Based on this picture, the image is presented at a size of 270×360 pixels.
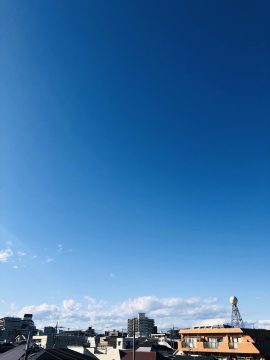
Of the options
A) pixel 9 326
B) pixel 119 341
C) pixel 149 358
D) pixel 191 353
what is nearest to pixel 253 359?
pixel 191 353

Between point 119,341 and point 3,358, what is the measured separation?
191 feet

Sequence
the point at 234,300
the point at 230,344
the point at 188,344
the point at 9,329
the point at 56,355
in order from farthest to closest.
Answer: the point at 9,329 < the point at 234,300 < the point at 188,344 < the point at 230,344 < the point at 56,355

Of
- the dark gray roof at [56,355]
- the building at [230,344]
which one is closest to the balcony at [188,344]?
the building at [230,344]

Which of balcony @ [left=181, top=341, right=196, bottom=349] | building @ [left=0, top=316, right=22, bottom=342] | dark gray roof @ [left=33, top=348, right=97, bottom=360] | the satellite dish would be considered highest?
the satellite dish

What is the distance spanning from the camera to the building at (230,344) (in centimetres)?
4522

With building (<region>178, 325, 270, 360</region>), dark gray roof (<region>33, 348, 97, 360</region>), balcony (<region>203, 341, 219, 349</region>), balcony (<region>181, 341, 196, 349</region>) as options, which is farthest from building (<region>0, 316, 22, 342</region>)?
balcony (<region>203, 341, 219, 349</region>)

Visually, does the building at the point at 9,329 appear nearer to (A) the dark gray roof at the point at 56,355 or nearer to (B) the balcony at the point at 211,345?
(A) the dark gray roof at the point at 56,355

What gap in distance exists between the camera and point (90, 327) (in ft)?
567

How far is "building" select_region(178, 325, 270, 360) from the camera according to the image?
1780 inches

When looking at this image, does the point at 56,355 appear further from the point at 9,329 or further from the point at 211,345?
the point at 9,329

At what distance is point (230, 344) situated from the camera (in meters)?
47.6

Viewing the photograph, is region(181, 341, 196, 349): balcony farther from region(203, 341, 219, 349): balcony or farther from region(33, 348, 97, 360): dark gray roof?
region(33, 348, 97, 360): dark gray roof

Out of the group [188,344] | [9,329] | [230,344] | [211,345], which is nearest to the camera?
[230,344]

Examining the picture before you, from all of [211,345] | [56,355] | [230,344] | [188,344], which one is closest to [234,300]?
[188,344]
